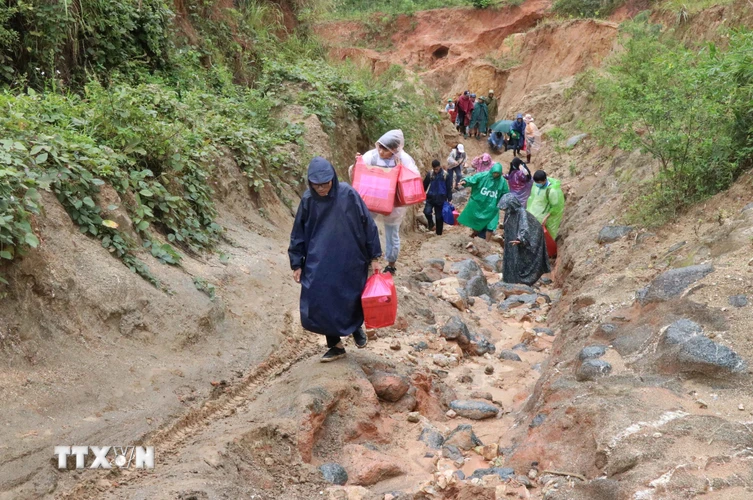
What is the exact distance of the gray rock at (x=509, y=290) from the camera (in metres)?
9.03

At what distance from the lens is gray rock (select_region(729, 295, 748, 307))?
475 centimetres

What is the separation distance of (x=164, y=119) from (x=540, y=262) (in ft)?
17.1

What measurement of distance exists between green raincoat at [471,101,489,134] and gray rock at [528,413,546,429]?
17.0 m

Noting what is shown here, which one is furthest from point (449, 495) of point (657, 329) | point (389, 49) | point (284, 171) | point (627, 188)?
point (389, 49)

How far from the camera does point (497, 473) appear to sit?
4211 millimetres

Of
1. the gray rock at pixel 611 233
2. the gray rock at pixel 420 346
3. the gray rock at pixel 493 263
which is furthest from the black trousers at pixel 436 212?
the gray rock at pixel 420 346

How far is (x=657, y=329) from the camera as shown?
498 centimetres

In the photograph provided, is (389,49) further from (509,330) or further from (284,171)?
(509,330)

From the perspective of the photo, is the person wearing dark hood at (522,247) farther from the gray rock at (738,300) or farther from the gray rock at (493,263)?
the gray rock at (738,300)

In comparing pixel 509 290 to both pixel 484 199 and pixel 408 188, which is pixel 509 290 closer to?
pixel 484 199

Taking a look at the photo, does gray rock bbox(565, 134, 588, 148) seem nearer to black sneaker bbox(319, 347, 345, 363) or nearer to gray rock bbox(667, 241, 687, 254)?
gray rock bbox(667, 241, 687, 254)

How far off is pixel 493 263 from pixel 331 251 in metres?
6.38

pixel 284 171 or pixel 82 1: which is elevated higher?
pixel 82 1

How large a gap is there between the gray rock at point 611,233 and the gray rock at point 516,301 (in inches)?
41.8
